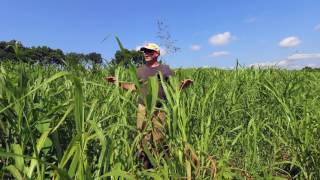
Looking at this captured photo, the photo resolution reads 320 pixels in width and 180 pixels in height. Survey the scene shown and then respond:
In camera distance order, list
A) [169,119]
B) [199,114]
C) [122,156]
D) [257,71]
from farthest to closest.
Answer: [257,71], [199,114], [169,119], [122,156]

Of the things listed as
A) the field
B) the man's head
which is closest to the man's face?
the man's head

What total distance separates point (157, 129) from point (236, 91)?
2.17 metres

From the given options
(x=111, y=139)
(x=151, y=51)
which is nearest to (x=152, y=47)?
(x=151, y=51)

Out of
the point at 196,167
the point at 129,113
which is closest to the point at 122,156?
the point at 196,167

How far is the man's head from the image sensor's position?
437cm

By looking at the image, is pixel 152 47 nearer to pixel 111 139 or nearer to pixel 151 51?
pixel 151 51

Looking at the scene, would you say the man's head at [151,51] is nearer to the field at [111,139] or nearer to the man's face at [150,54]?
the man's face at [150,54]

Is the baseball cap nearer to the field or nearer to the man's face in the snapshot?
the man's face

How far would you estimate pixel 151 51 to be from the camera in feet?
14.5

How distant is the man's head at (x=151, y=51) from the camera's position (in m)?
4.37

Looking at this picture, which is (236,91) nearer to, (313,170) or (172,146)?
(313,170)

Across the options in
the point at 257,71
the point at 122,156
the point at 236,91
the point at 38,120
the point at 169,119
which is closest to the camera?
the point at 38,120

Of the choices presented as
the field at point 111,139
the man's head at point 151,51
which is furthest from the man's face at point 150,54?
the field at point 111,139

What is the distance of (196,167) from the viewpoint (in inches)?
106
